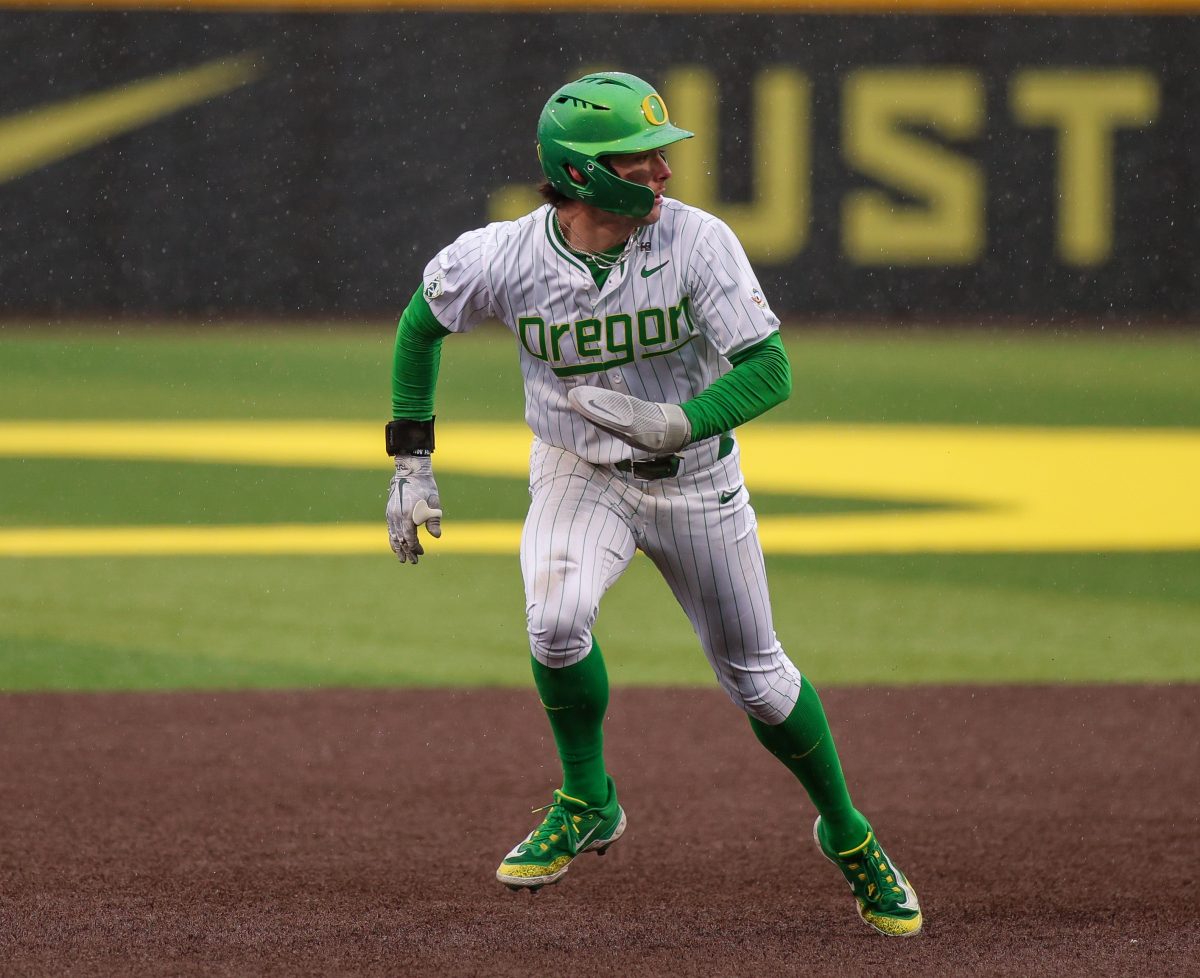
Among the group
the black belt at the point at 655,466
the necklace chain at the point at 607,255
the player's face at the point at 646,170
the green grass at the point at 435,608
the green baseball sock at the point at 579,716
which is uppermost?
the player's face at the point at 646,170

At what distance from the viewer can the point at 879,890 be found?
426 cm

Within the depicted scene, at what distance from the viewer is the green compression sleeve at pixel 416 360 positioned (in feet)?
14.4

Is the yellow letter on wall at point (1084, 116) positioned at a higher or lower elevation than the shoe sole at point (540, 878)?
higher

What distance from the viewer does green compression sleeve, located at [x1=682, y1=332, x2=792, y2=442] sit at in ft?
13.1

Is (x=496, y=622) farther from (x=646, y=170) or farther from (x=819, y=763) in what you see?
(x=646, y=170)

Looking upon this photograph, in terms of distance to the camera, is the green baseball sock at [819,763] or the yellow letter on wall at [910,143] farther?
the yellow letter on wall at [910,143]

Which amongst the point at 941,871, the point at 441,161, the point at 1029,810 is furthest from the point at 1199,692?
the point at 441,161

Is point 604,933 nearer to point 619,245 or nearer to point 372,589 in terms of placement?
point 619,245

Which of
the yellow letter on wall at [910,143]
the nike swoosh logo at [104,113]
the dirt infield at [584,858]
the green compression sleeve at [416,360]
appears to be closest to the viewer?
the dirt infield at [584,858]

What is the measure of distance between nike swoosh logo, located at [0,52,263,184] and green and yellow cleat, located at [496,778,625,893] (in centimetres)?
1503

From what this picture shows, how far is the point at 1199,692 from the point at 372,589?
3.86 meters

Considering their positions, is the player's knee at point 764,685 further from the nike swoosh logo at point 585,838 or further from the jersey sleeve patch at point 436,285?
the jersey sleeve patch at point 436,285

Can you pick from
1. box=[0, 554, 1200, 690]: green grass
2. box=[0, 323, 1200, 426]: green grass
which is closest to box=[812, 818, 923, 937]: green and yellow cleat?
box=[0, 554, 1200, 690]: green grass

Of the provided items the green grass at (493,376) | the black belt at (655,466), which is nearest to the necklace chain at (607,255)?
the black belt at (655,466)
